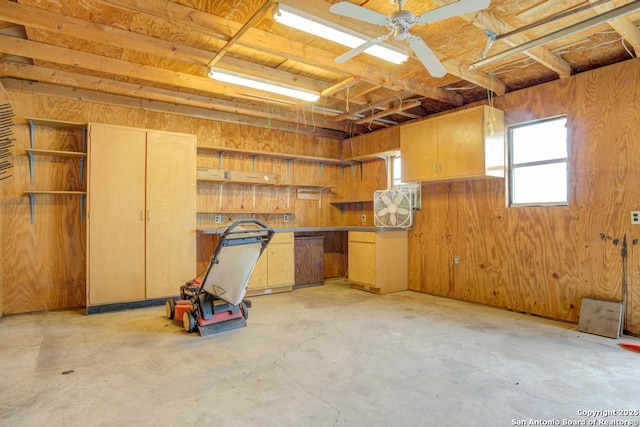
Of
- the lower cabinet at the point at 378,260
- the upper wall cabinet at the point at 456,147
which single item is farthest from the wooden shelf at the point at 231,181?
the upper wall cabinet at the point at 456,147

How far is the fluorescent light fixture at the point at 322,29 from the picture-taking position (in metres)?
2.52

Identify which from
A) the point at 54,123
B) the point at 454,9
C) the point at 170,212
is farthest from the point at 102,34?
the point at 454,9

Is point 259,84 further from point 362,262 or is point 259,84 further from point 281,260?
point 362,262

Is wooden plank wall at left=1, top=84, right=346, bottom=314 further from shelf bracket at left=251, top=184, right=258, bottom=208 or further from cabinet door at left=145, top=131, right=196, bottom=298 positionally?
shelf bracket at left=251, top=184, right=258, bottom=208

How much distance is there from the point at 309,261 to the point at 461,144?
9.43 feet

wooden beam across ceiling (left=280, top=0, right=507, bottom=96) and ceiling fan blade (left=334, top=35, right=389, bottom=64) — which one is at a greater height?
wooden beam across ceiling (left=280, top=0, right=507, bottom=96)

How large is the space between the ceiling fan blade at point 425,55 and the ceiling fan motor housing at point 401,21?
12cm

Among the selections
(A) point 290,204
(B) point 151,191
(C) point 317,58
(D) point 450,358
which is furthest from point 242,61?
(D) point 450,358

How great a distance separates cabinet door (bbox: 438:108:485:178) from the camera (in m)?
4.20

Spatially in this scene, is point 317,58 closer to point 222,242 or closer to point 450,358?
point 222,242

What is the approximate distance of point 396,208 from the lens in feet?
17.7

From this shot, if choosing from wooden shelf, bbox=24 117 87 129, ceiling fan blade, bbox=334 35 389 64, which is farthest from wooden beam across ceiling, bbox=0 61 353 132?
ceiling fan blade, bbox=334 35 389 64

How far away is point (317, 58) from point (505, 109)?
2.48 meters

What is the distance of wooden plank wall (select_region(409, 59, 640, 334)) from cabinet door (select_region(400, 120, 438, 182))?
543mm
